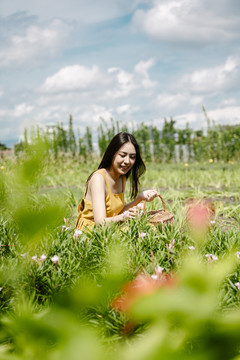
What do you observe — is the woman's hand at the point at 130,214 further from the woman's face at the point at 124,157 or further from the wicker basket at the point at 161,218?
the woman's face at the point at 124,157

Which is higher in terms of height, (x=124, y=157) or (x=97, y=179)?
(x=124, y=157)

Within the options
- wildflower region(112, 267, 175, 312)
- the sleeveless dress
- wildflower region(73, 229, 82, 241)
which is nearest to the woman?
the sleeveless dress

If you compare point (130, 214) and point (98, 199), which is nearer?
point (130, 214)

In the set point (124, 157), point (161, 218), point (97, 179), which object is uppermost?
point (124, 157)

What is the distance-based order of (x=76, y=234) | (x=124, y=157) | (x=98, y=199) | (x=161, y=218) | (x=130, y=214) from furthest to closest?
(x=124, y=157) → (x=98, y=199) → (x=161, y=218) → (x=130, y=214) → (x=76, y=234)

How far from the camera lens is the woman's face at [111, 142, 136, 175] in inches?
126

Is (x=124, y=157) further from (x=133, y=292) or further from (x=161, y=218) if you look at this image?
(x=133, y=292)

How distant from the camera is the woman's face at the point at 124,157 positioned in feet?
10.5

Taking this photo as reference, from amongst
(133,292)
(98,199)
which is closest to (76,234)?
(98,199)

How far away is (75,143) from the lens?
14.5 metres

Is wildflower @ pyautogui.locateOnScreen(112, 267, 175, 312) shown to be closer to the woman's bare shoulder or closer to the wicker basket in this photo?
the wicker basket

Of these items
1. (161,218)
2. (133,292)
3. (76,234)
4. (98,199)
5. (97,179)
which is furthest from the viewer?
(97,179)

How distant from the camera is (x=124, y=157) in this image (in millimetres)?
3217

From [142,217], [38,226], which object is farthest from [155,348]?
[142,217]
